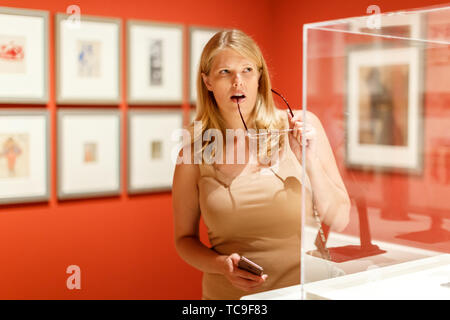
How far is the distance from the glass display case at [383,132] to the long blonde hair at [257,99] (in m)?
0.60

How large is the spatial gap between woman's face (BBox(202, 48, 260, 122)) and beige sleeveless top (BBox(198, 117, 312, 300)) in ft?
0.65

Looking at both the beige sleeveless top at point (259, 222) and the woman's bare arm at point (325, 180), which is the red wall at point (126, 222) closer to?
the beige sleeveless top at point (259, 222)

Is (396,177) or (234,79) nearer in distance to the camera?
(396,177)

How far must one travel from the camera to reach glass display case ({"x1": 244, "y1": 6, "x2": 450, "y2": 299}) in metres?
0.84

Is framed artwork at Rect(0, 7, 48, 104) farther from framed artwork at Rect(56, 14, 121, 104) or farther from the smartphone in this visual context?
the smartphone

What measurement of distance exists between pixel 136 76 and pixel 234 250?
56.1 inches

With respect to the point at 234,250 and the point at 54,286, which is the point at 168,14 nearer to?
the point at 54,286

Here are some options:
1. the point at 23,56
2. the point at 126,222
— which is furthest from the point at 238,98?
the point at 126,222

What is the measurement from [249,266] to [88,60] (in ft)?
5.24

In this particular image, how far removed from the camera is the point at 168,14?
2.83 metres

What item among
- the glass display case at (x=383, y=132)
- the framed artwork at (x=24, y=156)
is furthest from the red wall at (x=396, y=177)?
the framed artwork at (x=24, y=156)

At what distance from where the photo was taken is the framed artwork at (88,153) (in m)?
2.55

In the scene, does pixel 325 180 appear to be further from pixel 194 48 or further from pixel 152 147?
pixel 194 48

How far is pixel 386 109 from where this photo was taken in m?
0.85
